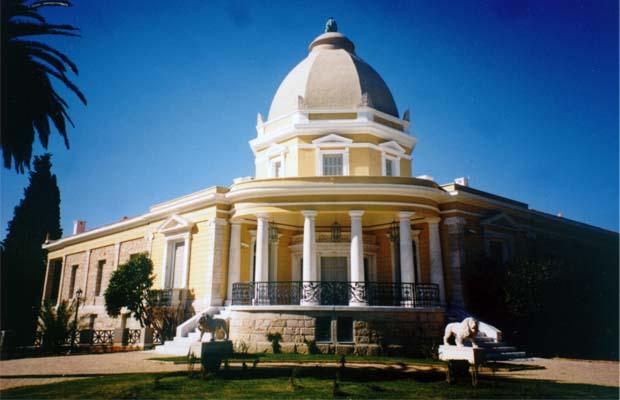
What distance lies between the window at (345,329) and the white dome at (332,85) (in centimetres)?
1148

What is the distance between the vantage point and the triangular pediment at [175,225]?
21266 mm

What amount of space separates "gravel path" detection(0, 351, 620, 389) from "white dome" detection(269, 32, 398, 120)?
14.1 metres

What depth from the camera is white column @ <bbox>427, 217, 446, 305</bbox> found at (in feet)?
59.7

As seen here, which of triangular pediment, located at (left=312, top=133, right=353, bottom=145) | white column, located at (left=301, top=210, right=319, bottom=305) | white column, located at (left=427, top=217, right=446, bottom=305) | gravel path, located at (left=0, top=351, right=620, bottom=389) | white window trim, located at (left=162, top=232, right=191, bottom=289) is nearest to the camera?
gravel path, located at (left=0, top=351, right=620, bottom=389)

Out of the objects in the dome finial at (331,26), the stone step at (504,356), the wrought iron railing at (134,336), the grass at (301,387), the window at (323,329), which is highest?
the dome finial at (331,26)

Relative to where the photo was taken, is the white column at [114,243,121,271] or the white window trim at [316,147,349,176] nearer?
the white window trim at [316,147,349,176]

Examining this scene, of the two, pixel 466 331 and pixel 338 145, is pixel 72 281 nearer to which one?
pixel 338 145

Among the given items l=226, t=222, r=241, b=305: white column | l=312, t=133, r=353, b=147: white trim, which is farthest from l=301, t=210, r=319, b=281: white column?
l=312, t=133, r=353, b=147: white trim

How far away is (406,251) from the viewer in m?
17.0

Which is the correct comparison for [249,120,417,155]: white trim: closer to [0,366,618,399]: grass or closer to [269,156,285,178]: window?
[269,156,285,178]: window

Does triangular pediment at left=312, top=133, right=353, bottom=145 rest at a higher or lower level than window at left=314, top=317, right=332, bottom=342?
higher

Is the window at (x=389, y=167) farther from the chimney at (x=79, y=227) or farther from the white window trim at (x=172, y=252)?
the chimney at (x=79, y=227)

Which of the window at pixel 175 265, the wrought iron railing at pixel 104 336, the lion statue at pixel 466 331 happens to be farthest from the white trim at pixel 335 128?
the wrought iron railing at pixel 104 336

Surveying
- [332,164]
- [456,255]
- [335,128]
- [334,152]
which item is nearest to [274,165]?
[332,164]
